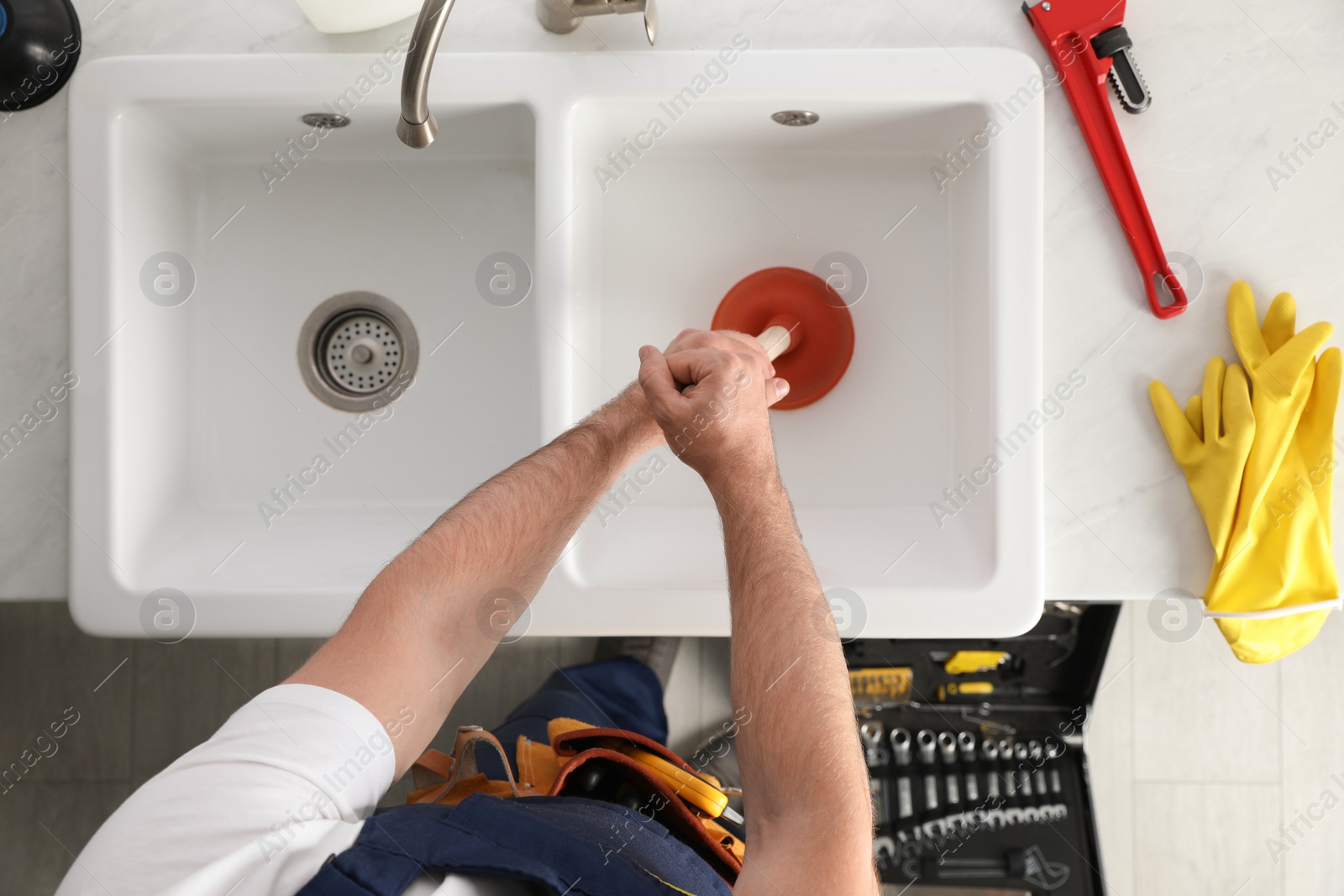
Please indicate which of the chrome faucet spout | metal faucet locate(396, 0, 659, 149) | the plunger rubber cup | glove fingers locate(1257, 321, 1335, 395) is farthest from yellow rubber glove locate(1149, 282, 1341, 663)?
the chrome faucet spout

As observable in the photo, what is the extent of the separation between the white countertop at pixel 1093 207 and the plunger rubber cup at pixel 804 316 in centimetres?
21

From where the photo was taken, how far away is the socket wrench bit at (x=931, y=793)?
1.24m

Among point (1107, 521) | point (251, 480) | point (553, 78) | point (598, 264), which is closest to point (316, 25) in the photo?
point (553, 78)

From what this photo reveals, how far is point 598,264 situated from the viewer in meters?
0.91

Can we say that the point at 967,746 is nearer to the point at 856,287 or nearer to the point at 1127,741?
the point at 1127,741

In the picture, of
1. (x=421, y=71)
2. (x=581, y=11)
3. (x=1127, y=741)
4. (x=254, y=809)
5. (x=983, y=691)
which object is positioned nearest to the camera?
(x=254, y=809)

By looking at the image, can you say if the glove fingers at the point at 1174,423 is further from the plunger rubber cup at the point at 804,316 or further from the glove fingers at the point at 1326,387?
the plunger rubber cup at the point at 804,316

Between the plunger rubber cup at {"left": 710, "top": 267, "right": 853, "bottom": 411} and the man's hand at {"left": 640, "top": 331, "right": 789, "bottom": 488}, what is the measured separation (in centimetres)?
17

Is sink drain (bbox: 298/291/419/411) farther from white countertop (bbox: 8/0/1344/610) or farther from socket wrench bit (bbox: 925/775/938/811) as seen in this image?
socket wrench bit (bbox: 925/775/938/811)

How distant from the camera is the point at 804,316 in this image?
911mm

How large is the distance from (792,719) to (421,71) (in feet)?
1.86

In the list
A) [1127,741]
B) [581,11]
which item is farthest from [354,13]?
[1127,741]

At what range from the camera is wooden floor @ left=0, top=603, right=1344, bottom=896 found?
136cm

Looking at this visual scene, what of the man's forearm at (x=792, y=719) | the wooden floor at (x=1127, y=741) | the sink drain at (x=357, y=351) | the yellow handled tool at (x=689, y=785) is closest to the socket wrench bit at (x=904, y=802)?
the wooden floor at (x=1127, y=741)
